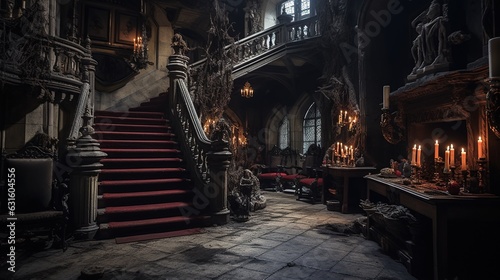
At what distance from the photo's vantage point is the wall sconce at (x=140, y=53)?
1066cm

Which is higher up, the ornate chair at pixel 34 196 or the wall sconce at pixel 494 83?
the wall sconce at pixel 494 83

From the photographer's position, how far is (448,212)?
3182mm

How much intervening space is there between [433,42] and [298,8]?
1053 cm

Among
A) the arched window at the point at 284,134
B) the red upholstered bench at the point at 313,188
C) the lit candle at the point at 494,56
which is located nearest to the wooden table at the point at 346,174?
the red upholstered bench at the point at 313,188

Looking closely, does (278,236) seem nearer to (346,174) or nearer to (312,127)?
(346,174)

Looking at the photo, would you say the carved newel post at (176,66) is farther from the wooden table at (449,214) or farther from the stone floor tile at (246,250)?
the wooden table at (449,214)

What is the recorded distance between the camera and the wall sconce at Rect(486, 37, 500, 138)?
96.7 inches

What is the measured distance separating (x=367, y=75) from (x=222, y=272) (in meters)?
5.92

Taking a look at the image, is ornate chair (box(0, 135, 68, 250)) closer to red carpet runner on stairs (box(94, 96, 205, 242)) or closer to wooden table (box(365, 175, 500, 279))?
red carpet runner on stairs (box(94, 96, 205, 242))

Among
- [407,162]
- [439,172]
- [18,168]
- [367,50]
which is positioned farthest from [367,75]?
[18,168]

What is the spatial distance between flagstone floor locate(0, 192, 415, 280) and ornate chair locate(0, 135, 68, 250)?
384 millimetres

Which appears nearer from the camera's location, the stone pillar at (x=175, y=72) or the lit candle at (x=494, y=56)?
the lit candle at (x=494, y=56)

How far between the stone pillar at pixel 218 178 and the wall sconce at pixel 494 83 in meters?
4.30

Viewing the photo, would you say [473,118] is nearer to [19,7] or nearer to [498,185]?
[498,185]
